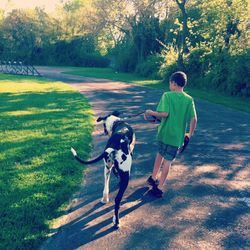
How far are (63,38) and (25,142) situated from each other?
4705 centimetres

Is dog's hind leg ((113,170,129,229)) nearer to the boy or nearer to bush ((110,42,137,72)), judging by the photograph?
the boy

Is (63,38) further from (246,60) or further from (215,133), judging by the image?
(215,133)

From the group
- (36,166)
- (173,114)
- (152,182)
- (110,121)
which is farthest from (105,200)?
(36,166)

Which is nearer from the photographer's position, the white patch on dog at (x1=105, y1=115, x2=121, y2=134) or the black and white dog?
the black and white dog

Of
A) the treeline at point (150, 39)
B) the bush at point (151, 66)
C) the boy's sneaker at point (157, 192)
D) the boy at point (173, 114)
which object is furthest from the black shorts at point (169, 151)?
the bush at point (151, 66)

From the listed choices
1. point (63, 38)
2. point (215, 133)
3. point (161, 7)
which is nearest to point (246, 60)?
point (215, 133)

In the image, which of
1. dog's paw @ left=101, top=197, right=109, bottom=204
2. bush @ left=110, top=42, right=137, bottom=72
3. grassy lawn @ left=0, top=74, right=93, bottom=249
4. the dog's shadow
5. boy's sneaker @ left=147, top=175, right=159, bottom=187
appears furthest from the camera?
bush @ left=110, top=42, right=137, bottom=72

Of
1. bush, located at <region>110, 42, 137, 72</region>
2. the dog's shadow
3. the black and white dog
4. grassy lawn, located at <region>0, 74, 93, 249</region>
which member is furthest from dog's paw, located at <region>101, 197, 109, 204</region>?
bush, located at <region>110, 42, 137, 72</region>

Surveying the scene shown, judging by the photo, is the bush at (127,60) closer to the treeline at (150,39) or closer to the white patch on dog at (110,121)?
the treeline at (150,39)

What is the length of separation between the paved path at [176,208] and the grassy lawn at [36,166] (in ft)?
0.88

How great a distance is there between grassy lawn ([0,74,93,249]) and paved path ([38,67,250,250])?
27 cm

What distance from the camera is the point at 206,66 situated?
889 inches

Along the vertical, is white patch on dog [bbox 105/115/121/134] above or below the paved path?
above

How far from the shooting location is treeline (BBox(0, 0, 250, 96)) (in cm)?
2089
